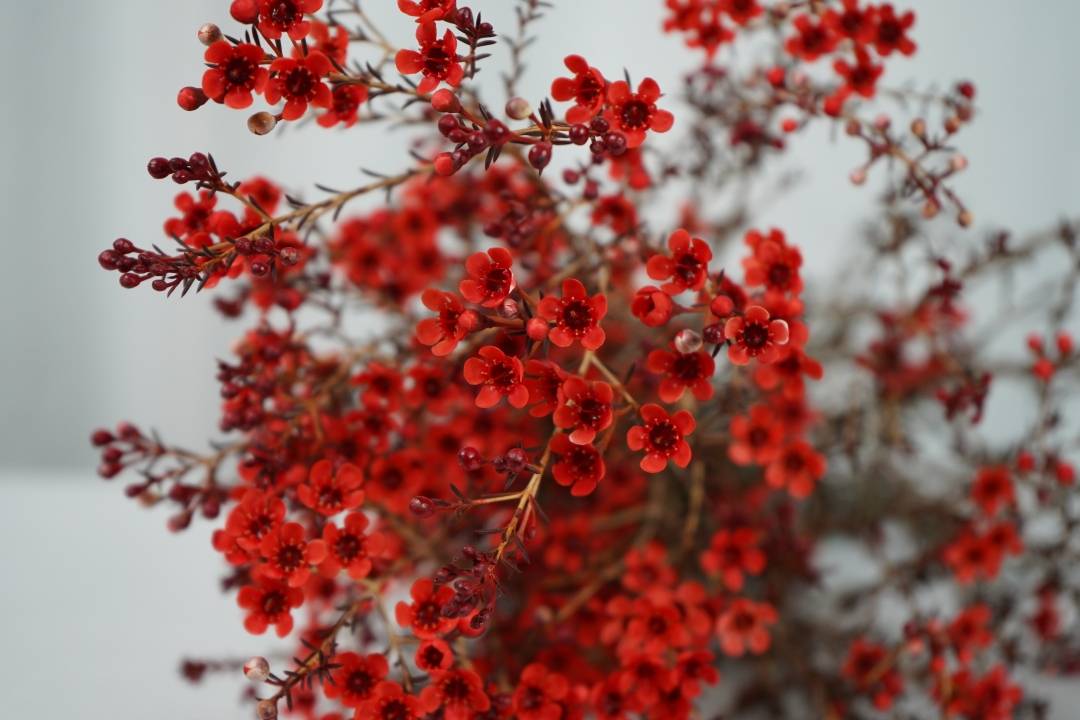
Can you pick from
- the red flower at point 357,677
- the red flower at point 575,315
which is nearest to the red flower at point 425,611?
the red flower at point 357,677

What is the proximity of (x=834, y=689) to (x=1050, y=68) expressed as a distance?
2.58ft

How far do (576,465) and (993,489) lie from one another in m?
0.39

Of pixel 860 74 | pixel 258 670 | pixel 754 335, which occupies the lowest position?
pixel 258 670

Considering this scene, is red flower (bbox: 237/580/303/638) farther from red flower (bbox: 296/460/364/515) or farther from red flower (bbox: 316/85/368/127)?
red flower (bbox: 316/85/368/127)

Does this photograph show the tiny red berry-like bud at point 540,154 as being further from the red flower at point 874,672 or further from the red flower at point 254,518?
the red flower at point 874,672

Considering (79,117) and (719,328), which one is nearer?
(719,328)

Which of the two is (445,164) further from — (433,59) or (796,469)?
(796,469)

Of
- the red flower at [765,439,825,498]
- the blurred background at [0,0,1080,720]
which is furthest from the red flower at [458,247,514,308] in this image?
the blurred background at [0,0,1080,720]

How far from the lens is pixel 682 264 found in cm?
45

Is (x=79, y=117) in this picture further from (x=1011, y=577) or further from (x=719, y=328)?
(x=1011, y=577)

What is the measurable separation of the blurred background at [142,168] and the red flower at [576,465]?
1.85ft

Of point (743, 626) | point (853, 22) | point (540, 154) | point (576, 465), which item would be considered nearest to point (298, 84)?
point (540, 154)

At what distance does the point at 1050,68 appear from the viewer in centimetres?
103

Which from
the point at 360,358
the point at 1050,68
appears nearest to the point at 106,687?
the point at 360,358
